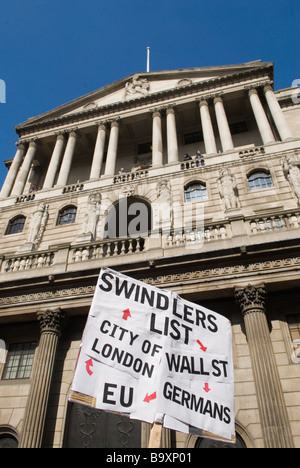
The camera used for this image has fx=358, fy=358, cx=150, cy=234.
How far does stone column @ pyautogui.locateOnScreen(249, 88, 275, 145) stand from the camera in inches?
873

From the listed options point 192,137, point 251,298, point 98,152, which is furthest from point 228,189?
point 98,152

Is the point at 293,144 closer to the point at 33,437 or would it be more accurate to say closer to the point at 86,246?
the point at 86,246

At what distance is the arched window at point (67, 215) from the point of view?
21703 mm

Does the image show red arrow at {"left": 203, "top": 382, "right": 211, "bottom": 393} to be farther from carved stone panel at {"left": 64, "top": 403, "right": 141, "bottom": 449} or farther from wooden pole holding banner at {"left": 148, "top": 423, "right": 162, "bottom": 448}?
carved stone panel at {"left": 64, "top": 403, "right": 141, "bottom": 449}

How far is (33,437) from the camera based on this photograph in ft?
39.3

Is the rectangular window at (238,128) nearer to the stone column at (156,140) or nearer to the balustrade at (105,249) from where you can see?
the stone column at (156,140)

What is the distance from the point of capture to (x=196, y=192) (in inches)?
810

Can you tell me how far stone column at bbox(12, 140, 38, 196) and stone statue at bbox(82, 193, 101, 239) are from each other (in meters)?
7.15

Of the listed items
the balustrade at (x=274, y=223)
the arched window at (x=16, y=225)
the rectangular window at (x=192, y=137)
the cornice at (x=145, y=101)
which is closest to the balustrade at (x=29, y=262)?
the arched window at (x=16, y=225)

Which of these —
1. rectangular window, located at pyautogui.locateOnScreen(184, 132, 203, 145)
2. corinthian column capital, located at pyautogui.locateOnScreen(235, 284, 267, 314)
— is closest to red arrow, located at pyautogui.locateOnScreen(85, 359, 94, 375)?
corinthian column capital, located at pyautogui.locateOnScreen(235, 284, 267, 314)

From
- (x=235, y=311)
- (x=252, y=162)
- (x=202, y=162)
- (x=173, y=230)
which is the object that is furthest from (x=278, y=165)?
(x=235, y=311)

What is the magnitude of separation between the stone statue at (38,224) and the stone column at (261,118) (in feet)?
46.6

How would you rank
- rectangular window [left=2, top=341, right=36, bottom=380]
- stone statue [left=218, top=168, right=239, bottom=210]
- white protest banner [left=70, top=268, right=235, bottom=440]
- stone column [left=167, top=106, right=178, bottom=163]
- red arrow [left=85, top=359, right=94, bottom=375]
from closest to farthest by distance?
white protest banner [left=70, top=268, right=235, bottom=440]
red arrow [left=85, top=359, right=94, bottom=375]
rectangular window [left=2, top=341, right=36, bottom=380]
stone statue [left=218, top=168, right=239, bottom=210]
stone column [left=167, top=106, right=178, bottom=163]
